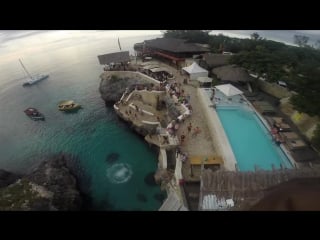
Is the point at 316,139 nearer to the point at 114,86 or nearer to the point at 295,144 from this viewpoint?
the point at 295,144

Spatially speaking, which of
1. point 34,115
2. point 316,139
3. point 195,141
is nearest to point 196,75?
point 195,141

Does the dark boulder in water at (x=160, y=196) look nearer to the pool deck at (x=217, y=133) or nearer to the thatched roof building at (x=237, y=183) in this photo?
the pool deck at (x=217, y=133)

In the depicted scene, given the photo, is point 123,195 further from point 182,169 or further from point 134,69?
point 134,69

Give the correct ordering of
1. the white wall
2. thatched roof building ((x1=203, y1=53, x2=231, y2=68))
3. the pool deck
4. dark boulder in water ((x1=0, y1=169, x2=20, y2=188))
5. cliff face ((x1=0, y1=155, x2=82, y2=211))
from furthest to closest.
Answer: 1. thatched roof building ((x1=203, y1=53, x2=231, y2=68))
2. the white wall
3. dark boulder in water ((x1=0, y1=169, x2=20, y2=188))
4. cliff face ((x1=0, y1=155, x2=82, y2=211))
5. the pool deck

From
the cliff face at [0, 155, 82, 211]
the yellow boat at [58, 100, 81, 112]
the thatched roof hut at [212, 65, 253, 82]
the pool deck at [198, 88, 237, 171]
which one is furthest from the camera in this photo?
the yellow boat at [58, 100, 81, 112]

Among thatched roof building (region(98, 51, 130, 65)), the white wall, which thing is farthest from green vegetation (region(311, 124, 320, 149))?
thatched roof building (region(98, 51, 130, 65))

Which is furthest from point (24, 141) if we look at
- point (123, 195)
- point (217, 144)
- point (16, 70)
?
point (16, 70)

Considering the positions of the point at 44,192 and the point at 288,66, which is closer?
the point at 44,192

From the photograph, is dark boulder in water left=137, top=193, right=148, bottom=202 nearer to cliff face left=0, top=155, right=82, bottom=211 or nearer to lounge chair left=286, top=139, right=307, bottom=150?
cliff face left=0, top=155, right=82, bottom=211
